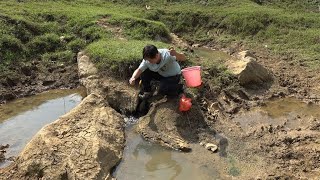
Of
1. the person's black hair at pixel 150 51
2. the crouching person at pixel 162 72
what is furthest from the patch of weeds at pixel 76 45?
the person's black hair at pixel 150 51

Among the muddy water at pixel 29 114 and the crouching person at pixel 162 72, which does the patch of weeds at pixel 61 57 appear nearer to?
the muddy water at pixel 29 114

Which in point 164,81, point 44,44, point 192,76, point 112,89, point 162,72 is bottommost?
point 112,89

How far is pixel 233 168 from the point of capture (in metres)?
7.29

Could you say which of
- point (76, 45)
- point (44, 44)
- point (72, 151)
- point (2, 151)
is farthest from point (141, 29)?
point (72, 151)

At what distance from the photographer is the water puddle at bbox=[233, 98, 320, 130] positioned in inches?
363

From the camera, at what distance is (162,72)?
8758 mm

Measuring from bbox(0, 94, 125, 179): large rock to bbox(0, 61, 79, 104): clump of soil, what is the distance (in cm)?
328

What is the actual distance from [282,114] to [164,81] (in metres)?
3.17

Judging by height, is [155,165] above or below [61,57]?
below

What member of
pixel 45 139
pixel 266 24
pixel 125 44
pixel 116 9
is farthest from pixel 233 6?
pixel 45 139

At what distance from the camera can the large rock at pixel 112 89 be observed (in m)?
9.49

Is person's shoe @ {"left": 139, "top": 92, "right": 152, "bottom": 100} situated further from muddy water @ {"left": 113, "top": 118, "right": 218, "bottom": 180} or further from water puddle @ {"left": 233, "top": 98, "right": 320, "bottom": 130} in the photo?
water puddle @ {"left": 233, "top": 98, "right": 320, "bottom": 130}

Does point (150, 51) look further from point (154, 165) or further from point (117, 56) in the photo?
point (117, 56)

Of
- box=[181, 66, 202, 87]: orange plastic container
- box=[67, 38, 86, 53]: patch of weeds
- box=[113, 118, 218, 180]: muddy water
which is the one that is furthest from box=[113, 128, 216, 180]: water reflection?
box=[67, 38, 86, 53]: patch of weeds
